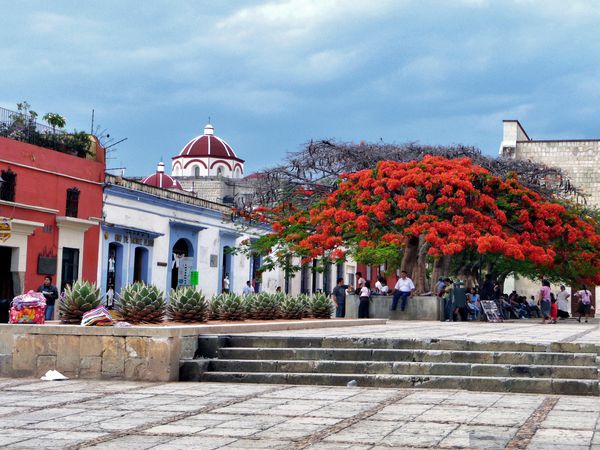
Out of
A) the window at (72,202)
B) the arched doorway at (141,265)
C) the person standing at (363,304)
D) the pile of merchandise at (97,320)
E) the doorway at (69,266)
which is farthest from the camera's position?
the arched doorway at (141,265)

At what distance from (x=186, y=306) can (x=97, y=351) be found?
4235mm

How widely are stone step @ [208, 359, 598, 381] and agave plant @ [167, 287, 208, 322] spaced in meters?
4.10

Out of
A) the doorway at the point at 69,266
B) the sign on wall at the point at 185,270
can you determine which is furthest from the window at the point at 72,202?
the sign on wall at the point at 185,270

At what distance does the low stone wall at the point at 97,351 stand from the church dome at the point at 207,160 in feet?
155

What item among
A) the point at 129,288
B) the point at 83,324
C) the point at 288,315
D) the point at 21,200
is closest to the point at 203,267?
the point at 21,200

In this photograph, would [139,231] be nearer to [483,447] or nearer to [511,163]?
[511,163]

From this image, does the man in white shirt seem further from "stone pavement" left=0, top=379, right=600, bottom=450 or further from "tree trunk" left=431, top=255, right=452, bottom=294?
"stone pavement" left=0, top=379, right=600, bottom=450

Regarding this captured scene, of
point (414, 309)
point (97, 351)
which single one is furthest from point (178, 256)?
point (97, 351)

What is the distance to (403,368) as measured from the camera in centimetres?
1130

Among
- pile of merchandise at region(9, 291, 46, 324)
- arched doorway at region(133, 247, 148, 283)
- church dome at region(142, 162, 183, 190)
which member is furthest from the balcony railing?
church dome at region(142, 162, 183, 190)

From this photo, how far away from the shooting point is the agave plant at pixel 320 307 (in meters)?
20.9

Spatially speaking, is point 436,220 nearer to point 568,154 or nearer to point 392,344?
point 392,344

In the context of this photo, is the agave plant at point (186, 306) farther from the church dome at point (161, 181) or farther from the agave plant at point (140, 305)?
the church dome at point (161, 181)

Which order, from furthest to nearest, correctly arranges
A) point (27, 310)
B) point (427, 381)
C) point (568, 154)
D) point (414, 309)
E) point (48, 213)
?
1. point (568, 154)
2. point (48, 213)
3. point (414, 309)
4. point (27, 310)
5. point (427, 381)
